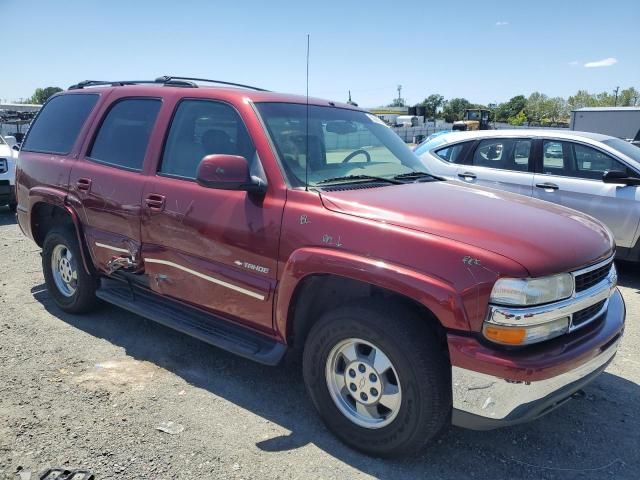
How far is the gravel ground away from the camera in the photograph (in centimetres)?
275

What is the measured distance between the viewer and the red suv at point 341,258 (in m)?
2.40

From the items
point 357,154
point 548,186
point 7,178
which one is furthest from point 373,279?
point 7,178

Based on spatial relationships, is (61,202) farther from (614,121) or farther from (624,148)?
(614,121)

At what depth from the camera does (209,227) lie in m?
3.32

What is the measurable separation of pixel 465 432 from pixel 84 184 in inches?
135

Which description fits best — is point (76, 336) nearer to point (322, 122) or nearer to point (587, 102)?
point (322, 122)

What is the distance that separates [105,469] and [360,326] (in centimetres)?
151

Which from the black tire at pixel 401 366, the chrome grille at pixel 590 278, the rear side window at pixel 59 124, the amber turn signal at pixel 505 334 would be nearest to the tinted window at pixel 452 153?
the chrome grille at pixel 590 278

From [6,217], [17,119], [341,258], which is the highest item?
[17,119]

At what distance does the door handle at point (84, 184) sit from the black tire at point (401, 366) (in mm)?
2469

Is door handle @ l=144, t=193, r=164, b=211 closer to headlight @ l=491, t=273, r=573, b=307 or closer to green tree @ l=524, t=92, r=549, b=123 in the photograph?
headlight @ l=491, t=273, r=573, b=307

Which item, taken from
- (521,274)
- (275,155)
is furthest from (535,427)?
(275,155)

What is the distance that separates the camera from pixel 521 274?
7.64 ft

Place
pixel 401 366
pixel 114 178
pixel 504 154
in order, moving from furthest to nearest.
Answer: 1. pixel 504 154
2. pixel 114 178
3. pixel 401 366
